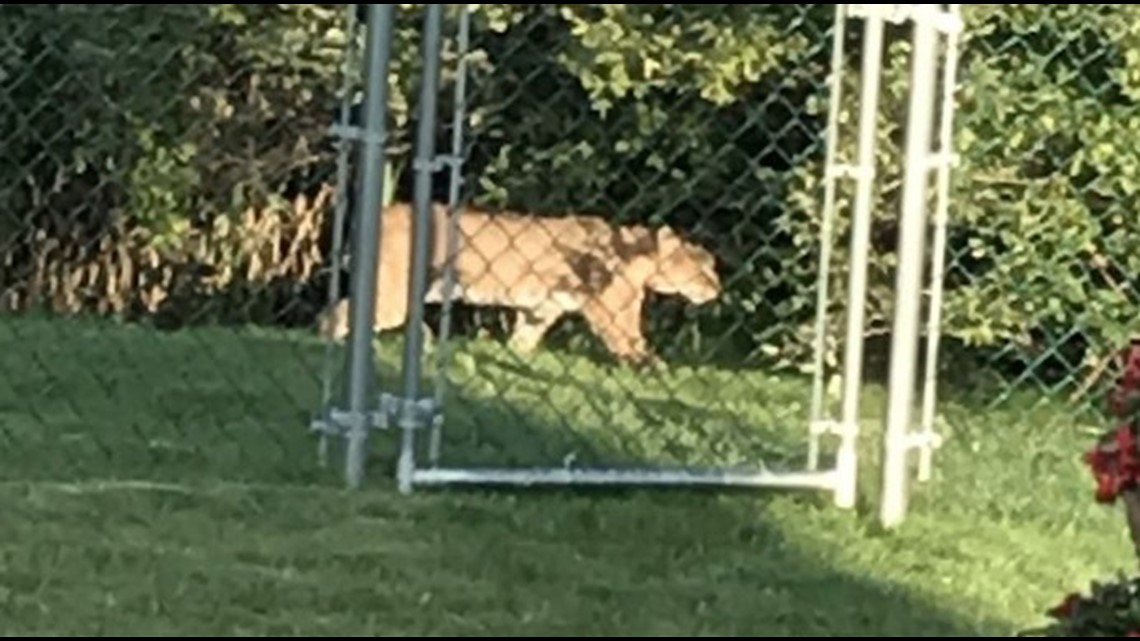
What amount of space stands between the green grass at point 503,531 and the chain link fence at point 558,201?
53 millimetres

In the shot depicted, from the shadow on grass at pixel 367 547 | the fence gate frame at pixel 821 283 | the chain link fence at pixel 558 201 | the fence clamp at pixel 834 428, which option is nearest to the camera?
the shadow on grass at pixel 367 547

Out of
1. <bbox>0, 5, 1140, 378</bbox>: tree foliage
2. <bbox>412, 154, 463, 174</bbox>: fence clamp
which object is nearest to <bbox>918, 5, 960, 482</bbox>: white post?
<bbox>412, 154, 463, 174</bbox>: fence clamp

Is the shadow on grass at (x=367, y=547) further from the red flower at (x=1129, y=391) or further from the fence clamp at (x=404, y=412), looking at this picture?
the red flower at (x=1129, y=391)

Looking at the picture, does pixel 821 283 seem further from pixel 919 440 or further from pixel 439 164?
pixel 439 164

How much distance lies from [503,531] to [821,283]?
40.7 inches

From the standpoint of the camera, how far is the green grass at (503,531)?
4543 millimetres

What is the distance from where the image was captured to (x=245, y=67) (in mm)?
8422

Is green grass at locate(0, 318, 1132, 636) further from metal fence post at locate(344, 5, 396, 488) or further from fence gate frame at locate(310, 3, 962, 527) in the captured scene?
metal fence post at locate(344, 5, 396, 488)

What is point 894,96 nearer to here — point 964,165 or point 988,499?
point 964,165

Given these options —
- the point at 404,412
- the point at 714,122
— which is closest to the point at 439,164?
the point at 404,412

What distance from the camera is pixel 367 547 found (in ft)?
16.5

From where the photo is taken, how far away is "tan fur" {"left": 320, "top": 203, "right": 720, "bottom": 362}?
9172 mm

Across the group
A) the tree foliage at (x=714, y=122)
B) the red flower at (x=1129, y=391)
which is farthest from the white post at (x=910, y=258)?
the red flower at (x=1129, y=391)

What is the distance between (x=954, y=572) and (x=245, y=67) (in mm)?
4016
